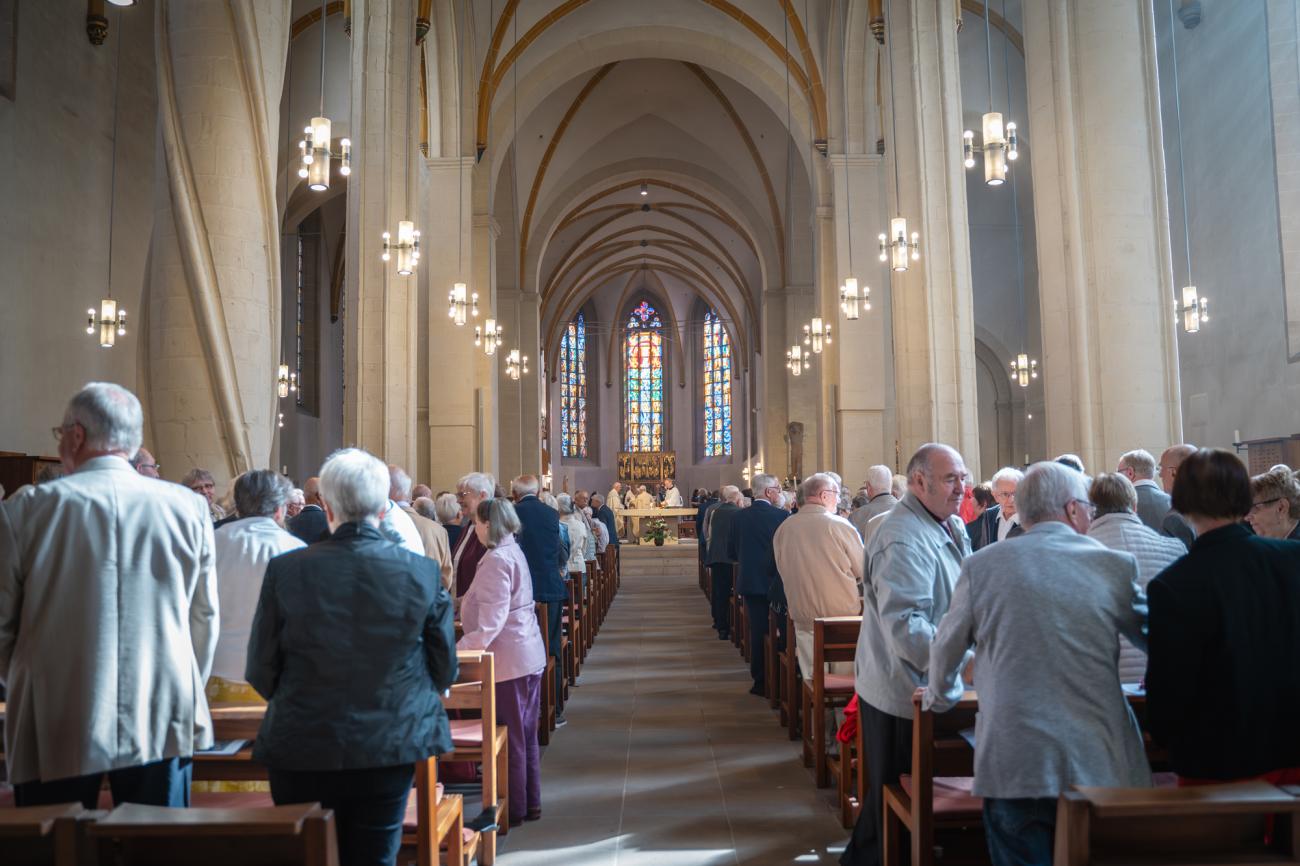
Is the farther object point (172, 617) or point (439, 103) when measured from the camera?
point (439, 103)

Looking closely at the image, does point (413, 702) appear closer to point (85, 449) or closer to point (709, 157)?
point (85, 449)

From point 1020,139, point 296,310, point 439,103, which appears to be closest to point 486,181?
point 439,103

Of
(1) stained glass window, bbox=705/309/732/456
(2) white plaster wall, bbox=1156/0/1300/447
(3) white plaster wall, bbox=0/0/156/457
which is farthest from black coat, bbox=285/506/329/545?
(1) stained glass window, bbox=705/309/732/456

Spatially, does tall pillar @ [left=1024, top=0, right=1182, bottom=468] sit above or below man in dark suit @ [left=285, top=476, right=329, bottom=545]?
above

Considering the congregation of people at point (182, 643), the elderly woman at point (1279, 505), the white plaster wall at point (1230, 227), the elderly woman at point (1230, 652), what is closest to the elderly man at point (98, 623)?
the congregation of people at point (182, 643)

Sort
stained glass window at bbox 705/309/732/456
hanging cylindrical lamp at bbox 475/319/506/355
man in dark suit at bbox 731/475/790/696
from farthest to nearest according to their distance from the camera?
stained glass window at bbox 705/309/732/456 < hanging cylindrical lamp at bbox 475/319/506/355 < man in dark suit at bbox 731/475/790/696

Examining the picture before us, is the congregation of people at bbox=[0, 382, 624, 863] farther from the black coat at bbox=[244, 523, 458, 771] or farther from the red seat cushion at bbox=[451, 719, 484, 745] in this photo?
the red seat cushion at bbox=[451, 719, 484, 745]

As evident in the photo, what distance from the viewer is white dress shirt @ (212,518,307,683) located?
135 inches

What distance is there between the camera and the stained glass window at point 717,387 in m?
39.7

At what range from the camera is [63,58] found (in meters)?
11.9

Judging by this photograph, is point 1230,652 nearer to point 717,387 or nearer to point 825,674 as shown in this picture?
point 825,674

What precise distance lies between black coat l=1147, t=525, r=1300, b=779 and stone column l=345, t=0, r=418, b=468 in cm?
967

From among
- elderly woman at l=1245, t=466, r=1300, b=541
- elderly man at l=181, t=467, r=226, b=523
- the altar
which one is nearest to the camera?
elderly woman at l=1245, t=466, r=1300, b=541

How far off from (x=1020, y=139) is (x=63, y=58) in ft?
50.1
